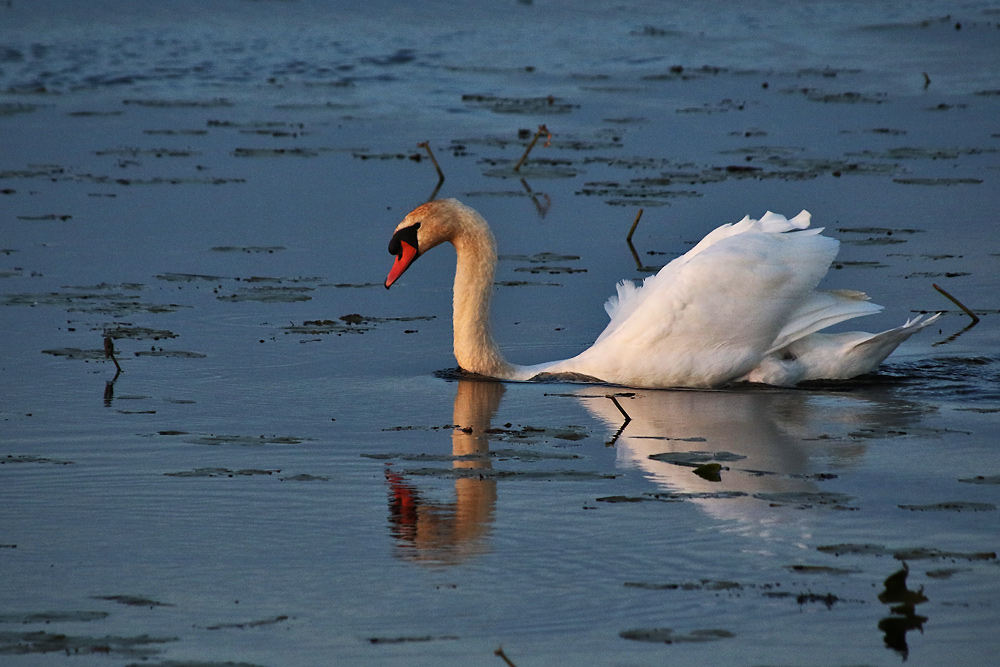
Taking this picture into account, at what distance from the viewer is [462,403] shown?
8.64 metres

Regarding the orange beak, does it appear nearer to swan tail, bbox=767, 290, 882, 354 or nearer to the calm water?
the calm water

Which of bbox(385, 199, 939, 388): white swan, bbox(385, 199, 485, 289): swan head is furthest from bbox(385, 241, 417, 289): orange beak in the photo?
bbox(385, 199, 939, 388): white swan

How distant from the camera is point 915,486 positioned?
6.68 metres

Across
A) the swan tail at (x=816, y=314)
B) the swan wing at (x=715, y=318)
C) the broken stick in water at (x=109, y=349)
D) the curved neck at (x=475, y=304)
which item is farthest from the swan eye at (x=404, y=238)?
the swan tail at (x=816, y=314)

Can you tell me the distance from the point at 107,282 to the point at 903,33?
1758 cm

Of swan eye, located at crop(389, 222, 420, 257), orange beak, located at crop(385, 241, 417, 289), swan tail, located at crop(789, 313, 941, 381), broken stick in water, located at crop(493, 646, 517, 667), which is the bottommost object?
broken stick in water, located at crop(493, 646, 517, 667)

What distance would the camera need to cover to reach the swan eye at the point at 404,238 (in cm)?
949

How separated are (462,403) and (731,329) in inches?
63.8

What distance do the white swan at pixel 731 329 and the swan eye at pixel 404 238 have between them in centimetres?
6

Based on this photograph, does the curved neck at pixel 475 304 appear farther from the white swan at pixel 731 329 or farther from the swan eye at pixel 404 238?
the swan eye at pixel 404 238

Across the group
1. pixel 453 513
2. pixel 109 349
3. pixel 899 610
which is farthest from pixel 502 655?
pixel 109 349

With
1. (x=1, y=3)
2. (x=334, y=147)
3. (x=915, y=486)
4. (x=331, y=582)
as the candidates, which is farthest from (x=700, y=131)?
(x=1, y=3)

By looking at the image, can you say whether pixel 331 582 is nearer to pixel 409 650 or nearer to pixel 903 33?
pixel 409 650

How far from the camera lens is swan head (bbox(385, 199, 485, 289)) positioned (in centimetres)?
950
